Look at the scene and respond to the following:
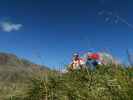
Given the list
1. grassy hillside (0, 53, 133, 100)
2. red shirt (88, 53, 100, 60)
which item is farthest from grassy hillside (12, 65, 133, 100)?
red shirt (88, 53, 100, 60)

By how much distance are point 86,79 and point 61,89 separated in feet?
3.61

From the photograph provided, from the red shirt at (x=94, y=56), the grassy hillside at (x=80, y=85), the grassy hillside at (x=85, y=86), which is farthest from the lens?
the red shirt at (x=94, y=56)

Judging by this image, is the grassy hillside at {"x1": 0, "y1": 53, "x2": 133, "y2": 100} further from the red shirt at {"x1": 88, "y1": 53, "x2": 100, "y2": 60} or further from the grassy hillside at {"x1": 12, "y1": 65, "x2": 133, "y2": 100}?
the red shirt at {"x1": 88, "y1": 53, "x2": 100, "y2": 60}

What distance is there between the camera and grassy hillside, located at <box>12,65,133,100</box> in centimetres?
866

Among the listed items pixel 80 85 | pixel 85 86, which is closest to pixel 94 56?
pixel 80 85

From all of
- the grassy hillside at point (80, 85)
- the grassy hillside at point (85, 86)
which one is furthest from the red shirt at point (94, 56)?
the grassy hillside at point (80, 85)

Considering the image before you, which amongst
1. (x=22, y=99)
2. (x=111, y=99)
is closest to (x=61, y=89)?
(x=22, y=99)

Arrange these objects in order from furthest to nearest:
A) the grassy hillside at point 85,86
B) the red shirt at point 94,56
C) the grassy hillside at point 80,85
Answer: the red shirt at point 94,56 < the grassy hillside at point 80,85 < the grassy hillside at point 85,86

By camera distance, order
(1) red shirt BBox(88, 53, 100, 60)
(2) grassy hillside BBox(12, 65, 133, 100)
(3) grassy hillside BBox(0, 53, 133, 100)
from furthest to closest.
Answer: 1. (1) red shirt BBox(88, 53, 100, 60)
2. (3) grassy hillside BBox(0, 53, 133, 100)
3. (2) grassy hillside BBox(12, 65, 133, 100)

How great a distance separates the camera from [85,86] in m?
10.7

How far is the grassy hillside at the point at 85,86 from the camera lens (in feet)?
28.4

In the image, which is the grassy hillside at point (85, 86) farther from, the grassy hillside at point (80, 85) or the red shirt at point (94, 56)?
the red shirt at point (94, 56)

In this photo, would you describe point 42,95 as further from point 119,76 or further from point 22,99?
point 119,76

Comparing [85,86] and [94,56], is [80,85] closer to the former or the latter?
[85,86]
